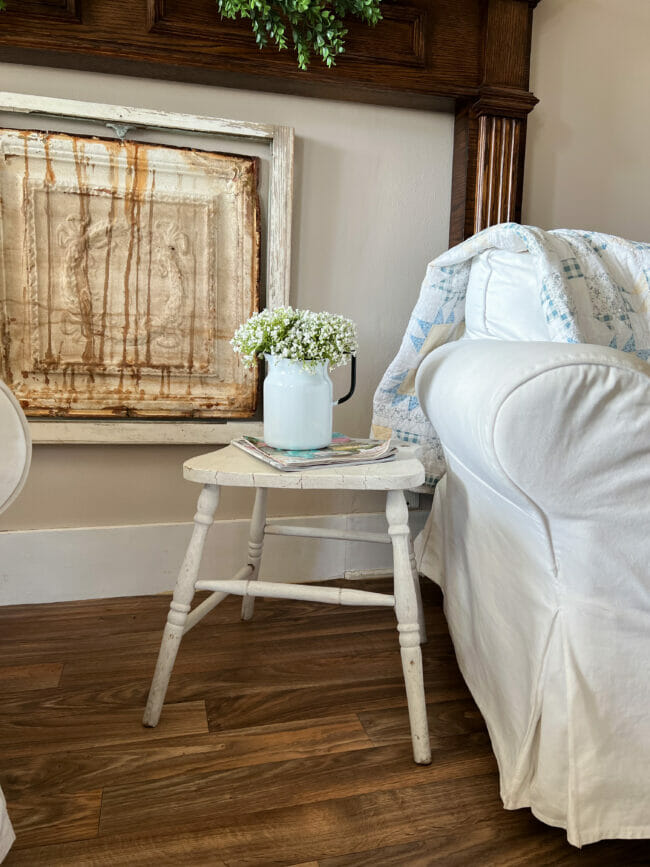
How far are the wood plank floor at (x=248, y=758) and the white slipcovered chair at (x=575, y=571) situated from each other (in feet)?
0.39

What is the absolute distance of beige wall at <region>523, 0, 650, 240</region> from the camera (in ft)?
5.39

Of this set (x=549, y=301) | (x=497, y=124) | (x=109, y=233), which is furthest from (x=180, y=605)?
(x=497, y=124)

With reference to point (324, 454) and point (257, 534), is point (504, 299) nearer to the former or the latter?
point (324, 454)

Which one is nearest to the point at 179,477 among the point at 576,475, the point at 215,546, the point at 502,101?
the point at 215,546

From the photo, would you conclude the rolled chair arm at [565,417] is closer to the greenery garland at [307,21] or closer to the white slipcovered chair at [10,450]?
the white slipcovered chair at [10,450]

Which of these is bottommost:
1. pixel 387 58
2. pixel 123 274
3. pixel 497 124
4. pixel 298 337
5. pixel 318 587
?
pixel 318 587

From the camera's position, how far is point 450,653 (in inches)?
49.1

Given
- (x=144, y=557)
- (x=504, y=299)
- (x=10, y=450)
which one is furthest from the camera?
(x=144, y=557)

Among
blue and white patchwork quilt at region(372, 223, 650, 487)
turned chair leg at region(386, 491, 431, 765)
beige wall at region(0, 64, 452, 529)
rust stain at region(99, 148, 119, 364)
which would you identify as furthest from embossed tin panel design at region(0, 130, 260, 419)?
turned chair leg at region(386, 491, 431, 765)

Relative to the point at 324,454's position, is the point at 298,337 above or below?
above

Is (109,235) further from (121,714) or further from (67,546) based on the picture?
(121,714)

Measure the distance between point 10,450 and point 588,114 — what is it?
1741mm

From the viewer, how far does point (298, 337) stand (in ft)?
3.34

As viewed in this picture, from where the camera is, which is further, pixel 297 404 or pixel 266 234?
pixel 266 234
